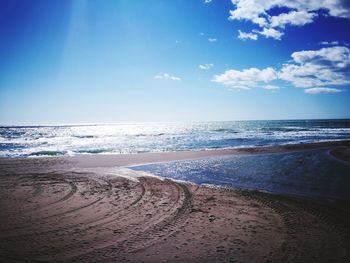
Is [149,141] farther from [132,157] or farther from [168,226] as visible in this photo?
[168,226]

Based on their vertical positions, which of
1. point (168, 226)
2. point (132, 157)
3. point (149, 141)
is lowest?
point (168, 226)

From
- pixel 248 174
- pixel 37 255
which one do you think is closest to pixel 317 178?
pixel 248 174

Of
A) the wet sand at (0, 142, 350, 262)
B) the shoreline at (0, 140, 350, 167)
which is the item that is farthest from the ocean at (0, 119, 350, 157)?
the wet sand at (0, 142, 350, 262)

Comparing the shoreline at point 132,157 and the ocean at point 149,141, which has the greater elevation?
the ocean at point 149,141

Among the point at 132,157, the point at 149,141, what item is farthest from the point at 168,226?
the point at 149,141

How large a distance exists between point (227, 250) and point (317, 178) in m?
8.14

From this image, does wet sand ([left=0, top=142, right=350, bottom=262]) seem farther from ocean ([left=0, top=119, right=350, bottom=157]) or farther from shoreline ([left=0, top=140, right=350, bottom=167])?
ocean ([left=0, top=119, right=350, bottom=157])

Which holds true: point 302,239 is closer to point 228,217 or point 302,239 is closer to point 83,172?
point 228,217

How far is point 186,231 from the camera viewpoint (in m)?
5.63

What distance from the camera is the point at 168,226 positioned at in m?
5.91

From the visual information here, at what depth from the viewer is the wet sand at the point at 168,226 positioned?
15.3 ft

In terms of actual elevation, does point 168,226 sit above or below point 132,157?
below

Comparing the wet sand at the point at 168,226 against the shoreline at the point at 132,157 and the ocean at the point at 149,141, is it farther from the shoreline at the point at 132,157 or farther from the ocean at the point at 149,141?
the ocean at the point at 149,141

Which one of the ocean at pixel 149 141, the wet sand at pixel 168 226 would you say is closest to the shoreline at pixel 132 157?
the ocean at pixel 149 141
